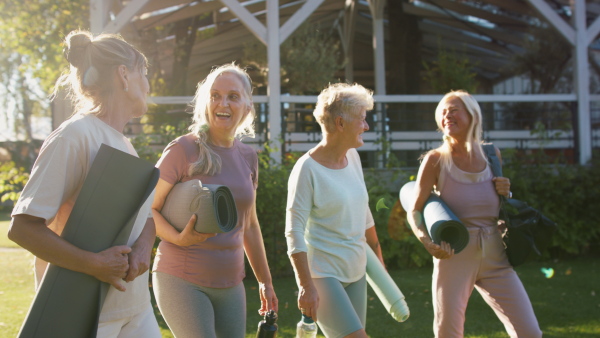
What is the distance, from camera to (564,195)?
8.98 meters

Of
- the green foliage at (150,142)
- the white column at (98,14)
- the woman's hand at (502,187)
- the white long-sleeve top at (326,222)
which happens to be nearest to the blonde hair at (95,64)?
the white long-sleeve top at (326,222)

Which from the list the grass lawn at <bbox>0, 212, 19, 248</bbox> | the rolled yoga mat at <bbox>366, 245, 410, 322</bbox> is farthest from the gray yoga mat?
the grass lawn at <bbox>0, 212, 19, 248</bbox>

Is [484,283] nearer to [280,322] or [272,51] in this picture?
[280,322]

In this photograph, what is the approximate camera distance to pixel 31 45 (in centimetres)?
1806

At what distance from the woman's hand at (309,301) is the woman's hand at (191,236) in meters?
0.66

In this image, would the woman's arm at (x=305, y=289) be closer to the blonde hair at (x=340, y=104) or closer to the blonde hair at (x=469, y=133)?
the blonde hair at (x=340, y=104)

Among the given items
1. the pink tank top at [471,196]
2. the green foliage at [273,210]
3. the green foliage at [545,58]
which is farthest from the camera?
the green foliage at [545,58]

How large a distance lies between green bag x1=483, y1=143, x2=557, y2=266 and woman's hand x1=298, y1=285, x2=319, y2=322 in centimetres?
122

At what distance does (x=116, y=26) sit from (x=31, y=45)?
425 inches

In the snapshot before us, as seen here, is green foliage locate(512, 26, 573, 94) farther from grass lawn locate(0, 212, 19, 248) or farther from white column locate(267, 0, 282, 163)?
grass lawn locate(0, 212, 19, 248)

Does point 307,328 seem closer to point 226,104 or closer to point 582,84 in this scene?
point 226,104

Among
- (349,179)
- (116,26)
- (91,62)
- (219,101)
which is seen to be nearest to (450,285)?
(349,179)

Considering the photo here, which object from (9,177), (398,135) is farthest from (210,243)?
(398,135)

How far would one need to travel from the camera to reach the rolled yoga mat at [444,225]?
3438 millimetres
